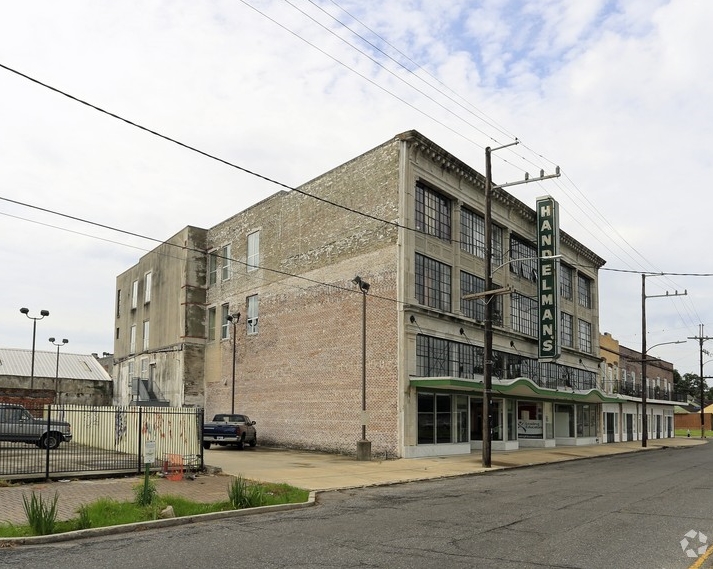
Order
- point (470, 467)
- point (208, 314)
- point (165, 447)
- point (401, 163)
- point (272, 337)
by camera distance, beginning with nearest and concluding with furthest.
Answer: point (165, 447) → point (470, 467) → point (401, 163) → point (272, 337) → point (208, 314)

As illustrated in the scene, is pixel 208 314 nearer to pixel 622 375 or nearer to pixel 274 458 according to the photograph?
pixel 274 458

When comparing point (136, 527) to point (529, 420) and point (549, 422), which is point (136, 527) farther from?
point (549, 422)

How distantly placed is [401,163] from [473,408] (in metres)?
12.1

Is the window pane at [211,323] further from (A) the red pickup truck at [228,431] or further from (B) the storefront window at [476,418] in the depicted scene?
(B) the storefront window at [476,418]

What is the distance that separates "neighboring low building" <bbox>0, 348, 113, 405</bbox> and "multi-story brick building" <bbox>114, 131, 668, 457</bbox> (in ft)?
27.1

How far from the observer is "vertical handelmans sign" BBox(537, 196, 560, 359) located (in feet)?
123

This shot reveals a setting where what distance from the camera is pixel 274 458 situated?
27.1m

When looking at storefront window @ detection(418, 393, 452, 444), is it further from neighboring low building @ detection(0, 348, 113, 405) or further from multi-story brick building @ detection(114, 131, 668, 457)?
neighboring low building @ detection(0, 348, 113, 405)

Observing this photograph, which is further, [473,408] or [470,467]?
[473,408]

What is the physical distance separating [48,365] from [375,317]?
43768 millimetres

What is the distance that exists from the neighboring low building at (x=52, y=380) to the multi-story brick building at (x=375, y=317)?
8247 mm

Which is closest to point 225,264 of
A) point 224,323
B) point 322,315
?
point 224,323

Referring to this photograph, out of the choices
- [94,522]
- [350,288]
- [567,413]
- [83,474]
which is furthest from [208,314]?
[94,522]

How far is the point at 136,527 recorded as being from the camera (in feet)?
37.2
